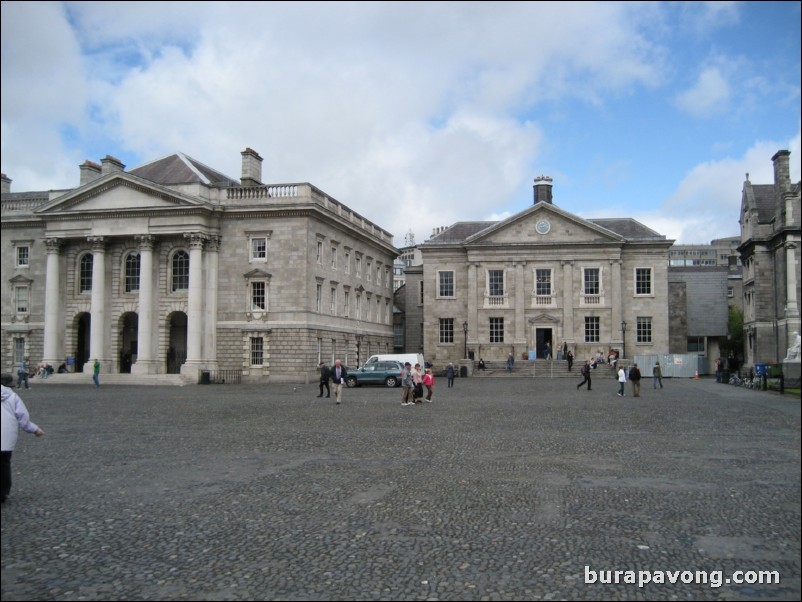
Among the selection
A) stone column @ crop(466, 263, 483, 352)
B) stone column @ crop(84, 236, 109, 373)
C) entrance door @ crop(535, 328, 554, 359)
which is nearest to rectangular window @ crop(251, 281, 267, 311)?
stone column @ crop(84, 236, 109, 373)

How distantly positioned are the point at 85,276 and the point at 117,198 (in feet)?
20.9

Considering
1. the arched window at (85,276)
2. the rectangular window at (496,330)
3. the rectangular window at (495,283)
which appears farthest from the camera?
the rectangular window at (495,283)

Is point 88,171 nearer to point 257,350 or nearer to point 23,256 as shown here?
point 23,256

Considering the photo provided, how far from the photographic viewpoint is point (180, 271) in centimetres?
4709

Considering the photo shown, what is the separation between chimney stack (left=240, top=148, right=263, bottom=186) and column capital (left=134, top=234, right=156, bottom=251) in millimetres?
7306

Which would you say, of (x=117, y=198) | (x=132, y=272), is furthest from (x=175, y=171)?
(x=132, y=272)

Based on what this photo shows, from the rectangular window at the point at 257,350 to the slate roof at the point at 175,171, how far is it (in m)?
10.6

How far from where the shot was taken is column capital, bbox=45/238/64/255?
47281 mm

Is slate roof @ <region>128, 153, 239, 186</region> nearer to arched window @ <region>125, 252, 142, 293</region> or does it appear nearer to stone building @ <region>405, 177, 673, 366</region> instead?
arched window @ <region>125, 252, 142, 293</region>

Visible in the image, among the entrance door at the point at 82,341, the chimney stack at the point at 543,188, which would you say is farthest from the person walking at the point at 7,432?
the chimney stack at the point at 543,188

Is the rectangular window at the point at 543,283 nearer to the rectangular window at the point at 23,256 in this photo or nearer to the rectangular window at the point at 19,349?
the rectangular window at the point at 23,256

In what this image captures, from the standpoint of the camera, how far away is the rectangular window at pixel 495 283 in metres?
57.9

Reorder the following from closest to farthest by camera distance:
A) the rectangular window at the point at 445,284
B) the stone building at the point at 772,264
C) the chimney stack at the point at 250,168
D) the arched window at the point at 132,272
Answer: the stone building at the point at 772,264 < the arched window at the point at 132,272 < the chimney stack at the point at 250,168 < the rectangular window at the point at 445,284

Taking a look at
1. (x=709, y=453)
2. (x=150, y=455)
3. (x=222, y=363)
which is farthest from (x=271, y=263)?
(x=709, y=453)
